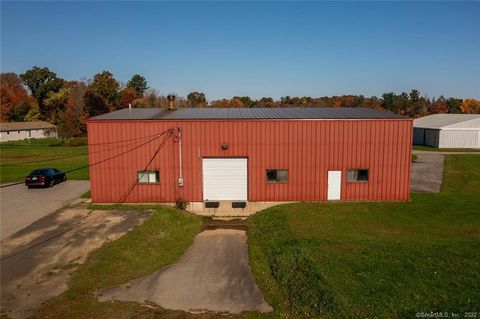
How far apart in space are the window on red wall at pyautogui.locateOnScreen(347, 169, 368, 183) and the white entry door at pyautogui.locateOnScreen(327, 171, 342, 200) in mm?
647

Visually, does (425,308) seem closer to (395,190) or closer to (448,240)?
(448,240)

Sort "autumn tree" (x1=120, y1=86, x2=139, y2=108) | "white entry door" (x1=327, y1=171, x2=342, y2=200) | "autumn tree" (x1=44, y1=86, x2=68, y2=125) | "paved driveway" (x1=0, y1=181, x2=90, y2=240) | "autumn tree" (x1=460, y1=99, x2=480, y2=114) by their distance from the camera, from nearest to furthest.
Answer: "paved driveway" (x1=0, y1=181, x2=90, y2=240), "white entry door" (x1=327, y1=171, x2=342, y2=200), "autumn tree" (x1=120, y1=86, x2=139, y2=108), "autumn tree" (x1=44, y1=86, x2=68, y2=125), "autumn tree" (x1=460, y1=99, x2=480, y2=114)

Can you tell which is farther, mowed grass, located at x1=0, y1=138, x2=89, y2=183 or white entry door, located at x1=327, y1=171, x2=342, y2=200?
mowed grass, located at x1=0, y1=138, x2=89, y2=183

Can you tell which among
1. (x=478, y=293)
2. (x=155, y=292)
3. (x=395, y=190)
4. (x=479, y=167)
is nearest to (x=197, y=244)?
(x=155, y=292)

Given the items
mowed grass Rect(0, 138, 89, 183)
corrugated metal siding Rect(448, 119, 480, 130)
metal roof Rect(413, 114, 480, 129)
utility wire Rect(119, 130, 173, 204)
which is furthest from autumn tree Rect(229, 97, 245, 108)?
utility wire Rect(119, 130, 173, 204)

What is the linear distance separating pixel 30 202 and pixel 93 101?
2128 inches

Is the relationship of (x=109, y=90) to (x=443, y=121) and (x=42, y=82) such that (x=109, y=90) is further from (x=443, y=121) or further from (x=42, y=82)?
(x=443, y=121)

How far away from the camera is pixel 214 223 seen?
20781 mm

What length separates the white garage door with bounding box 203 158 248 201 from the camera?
22531 millimetres

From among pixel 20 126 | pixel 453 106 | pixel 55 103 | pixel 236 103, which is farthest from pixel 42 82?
pixel 453 106

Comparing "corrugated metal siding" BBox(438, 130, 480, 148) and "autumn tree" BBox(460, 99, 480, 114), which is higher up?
"autumn tree" BBox(460, 99, 480, 114)

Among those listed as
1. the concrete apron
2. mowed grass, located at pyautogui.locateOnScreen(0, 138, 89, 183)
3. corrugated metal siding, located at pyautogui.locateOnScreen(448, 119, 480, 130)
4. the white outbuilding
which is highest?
corrugated metal siding, located at pyautogui.locateOnScreen(448, 119, 480, 130)

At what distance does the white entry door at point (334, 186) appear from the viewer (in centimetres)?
2266

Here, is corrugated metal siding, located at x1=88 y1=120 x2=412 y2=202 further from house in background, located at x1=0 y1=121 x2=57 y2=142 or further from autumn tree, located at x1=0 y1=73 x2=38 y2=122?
autumn tree, located at x1=0 y1=73 x2=38 y2=122
